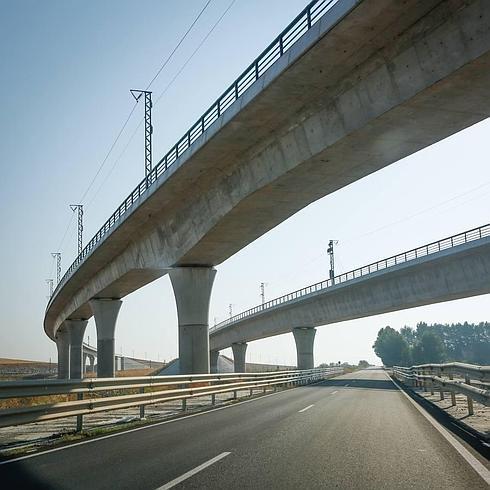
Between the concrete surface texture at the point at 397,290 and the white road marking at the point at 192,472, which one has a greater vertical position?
the concrete surface texture at the point at 397,290

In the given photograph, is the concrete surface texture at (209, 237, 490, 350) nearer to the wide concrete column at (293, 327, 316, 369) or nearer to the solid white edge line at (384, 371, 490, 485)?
the wide concrete column at (293, 327, 316, 369)

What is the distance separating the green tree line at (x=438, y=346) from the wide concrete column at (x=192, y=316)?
106431 mm

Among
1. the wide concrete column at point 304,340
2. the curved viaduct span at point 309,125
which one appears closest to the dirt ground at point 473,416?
the curved viaduct span at point 309,125

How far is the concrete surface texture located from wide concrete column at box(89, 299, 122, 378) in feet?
62.2

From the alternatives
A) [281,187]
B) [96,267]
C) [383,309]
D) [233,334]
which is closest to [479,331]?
[233,334]

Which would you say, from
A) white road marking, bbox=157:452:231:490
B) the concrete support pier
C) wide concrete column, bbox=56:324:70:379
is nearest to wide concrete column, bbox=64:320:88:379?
wide concrete column, bbox=56:324:70:379

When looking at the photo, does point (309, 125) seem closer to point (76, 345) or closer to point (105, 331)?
point (105, 331)

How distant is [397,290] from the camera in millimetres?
39531

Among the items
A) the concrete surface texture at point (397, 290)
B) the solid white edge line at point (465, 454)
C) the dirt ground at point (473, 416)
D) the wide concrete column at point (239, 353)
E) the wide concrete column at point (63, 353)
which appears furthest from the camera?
the wide concrete column at point (239, 353)

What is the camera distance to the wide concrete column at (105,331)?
39.3 meters

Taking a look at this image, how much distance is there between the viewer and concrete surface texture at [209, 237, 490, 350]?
32366 mm

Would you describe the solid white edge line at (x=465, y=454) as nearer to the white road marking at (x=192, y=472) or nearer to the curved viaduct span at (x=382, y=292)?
the white road marking at (x=192, y=472)

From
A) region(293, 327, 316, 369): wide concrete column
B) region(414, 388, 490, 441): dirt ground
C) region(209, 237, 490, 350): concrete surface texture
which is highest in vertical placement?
region(209, 237, 490, 350): concrete surface texture

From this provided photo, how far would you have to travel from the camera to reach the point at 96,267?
115 ft
